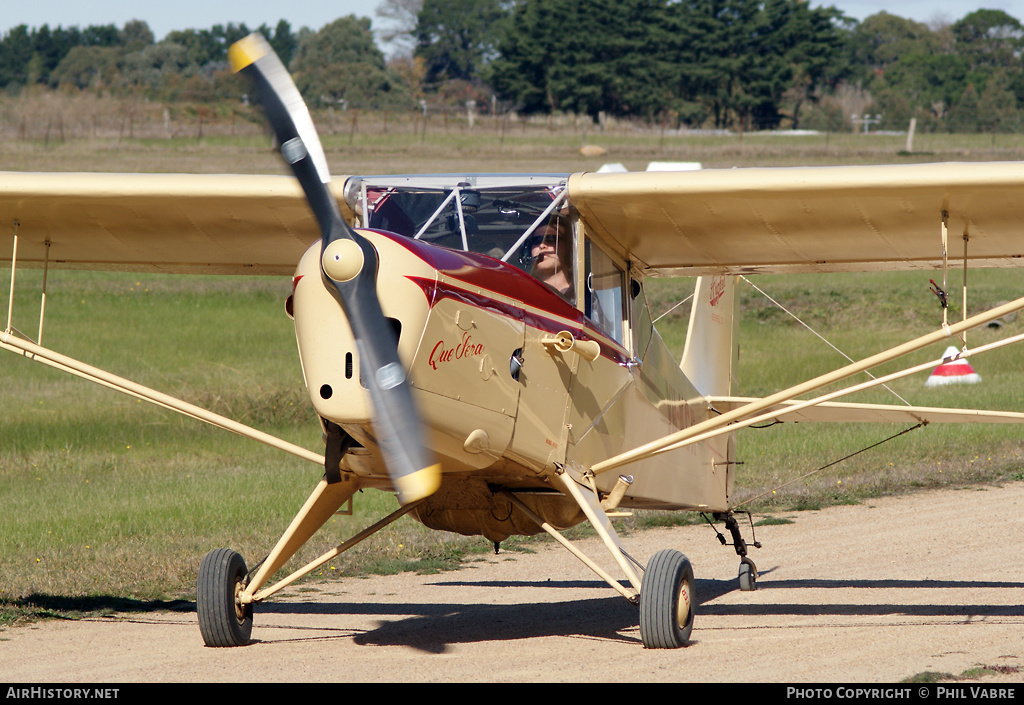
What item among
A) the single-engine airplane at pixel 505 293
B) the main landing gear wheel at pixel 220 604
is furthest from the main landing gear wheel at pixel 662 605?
the main landing gear wheel at pixel 220 604

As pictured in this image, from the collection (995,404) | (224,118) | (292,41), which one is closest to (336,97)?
(224,118)

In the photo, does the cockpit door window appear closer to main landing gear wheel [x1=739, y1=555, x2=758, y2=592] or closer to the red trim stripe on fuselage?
the red trim stripe on fuselage

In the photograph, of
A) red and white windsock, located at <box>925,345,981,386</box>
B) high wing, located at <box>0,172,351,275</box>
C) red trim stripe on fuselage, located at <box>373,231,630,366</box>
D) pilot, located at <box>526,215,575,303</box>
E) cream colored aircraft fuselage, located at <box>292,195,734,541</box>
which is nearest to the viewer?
cream colored aircraft fuselage, located at <box>292,195,734,541</box>

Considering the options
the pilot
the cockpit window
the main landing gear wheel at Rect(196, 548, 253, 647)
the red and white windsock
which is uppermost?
the cockpit window

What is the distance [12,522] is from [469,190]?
6.91 m

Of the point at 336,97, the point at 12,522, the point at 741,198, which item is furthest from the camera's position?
the point at 336,97

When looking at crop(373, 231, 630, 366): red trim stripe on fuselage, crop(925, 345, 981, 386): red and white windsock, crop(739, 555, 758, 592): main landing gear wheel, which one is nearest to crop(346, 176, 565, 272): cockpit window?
crop(373, 231, 630, 366): red trim stripe on fuselage

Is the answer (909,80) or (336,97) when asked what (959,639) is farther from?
(909,80)

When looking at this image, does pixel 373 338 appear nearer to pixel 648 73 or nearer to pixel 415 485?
pixel 415 485

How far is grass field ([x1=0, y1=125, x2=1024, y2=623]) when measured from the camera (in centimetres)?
1081

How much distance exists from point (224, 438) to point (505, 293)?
12273mm

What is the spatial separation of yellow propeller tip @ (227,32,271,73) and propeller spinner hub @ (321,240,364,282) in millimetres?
1347

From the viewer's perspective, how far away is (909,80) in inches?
3782

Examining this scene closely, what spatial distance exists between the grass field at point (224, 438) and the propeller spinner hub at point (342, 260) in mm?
4308
